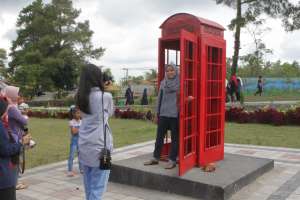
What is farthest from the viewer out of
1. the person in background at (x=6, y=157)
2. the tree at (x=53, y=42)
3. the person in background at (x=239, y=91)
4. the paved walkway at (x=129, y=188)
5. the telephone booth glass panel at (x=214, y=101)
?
the tree at (x=53, y=42)

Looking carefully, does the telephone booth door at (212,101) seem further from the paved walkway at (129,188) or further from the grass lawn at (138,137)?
the grass lawn at (138,137)

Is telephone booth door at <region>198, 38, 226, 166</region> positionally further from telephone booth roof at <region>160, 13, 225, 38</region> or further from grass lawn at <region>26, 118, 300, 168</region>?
grass lawn at <region>26, 118, 300, 168</region>

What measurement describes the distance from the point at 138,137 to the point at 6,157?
916 centimetres

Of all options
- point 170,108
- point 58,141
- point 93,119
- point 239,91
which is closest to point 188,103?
point 170,108

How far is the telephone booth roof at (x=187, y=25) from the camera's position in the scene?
673cm

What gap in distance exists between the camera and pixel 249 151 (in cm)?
980

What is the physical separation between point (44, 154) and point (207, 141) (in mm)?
4505

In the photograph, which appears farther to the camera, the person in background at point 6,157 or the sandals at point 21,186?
the sandals at point 21,186

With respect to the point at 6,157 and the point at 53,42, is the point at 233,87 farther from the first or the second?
the point at 53,42

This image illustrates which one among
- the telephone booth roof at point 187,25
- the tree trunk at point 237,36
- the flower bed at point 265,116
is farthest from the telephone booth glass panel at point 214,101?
the tree trunk at point 237,36

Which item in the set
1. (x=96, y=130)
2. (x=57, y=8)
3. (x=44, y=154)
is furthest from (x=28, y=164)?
(x=57, y=8)

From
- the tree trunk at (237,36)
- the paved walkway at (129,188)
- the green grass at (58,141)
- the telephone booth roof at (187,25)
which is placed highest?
the tree trunk at (237,36)

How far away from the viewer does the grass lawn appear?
983 centimetres

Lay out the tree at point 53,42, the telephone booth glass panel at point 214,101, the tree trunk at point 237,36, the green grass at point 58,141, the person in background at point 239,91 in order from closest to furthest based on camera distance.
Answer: the telephone booth glass panel at point 214,101 → the green grass at point 58,141 → the person in background at point 239,91 → the tree trunk at point 237,36 → the tree at point 53,42
